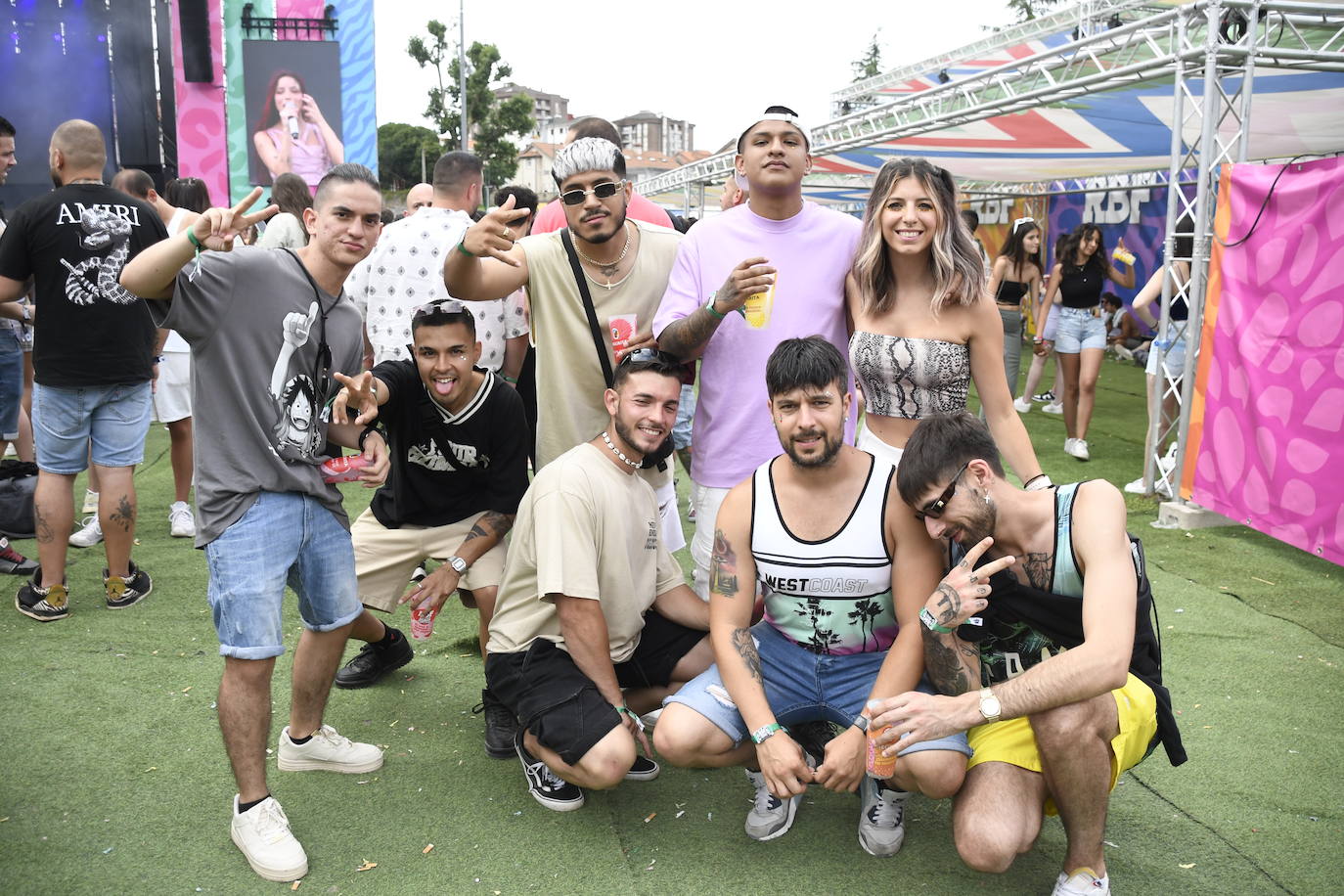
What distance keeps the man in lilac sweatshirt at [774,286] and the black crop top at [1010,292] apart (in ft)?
20.8

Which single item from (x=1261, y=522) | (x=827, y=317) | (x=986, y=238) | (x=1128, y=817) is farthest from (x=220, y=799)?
(x=986, y=238)

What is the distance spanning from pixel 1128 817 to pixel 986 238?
1903 cm

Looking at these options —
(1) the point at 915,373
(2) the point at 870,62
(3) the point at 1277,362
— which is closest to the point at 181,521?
(1) the point at 915,373

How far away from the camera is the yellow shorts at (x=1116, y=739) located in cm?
256

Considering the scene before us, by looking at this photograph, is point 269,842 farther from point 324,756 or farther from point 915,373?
point 915,373

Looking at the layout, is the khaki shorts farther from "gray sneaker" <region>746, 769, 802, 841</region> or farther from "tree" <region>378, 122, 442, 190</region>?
"tree" <region>378, 122, 442, 190</region>

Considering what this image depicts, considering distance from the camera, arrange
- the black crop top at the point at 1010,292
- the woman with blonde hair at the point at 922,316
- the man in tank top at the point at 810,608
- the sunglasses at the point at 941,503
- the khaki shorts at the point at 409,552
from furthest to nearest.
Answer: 1. the black crop top at the point at 1010,292
2. the khaki shorts at the point at 409,552
3. the woman with blonde hair at the point at 922,316
4. the man in tank top at the point at 810,608
5. the sunglasses at the point at 941,503

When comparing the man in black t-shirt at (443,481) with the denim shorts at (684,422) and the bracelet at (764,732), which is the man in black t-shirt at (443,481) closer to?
the bracelet at (764,732)

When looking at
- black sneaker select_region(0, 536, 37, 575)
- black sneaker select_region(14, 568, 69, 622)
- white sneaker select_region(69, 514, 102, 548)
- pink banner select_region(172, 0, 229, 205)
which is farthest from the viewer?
pink banner select_region(172, 0, 229, 205)

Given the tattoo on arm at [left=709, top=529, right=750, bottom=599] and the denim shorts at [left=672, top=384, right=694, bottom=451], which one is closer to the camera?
the tattoo on arm at [left=709, top=529, right=750, bottom=599]

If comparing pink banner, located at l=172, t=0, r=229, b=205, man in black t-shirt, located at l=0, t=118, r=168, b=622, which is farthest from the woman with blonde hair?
pink banner, located at l=172, t=0, r=229, b=205

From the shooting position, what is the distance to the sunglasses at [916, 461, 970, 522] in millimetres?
2504

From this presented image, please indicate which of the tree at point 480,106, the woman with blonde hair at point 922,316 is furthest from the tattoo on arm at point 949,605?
the tree at point 480,106

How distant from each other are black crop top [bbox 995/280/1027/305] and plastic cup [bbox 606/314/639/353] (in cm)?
662
